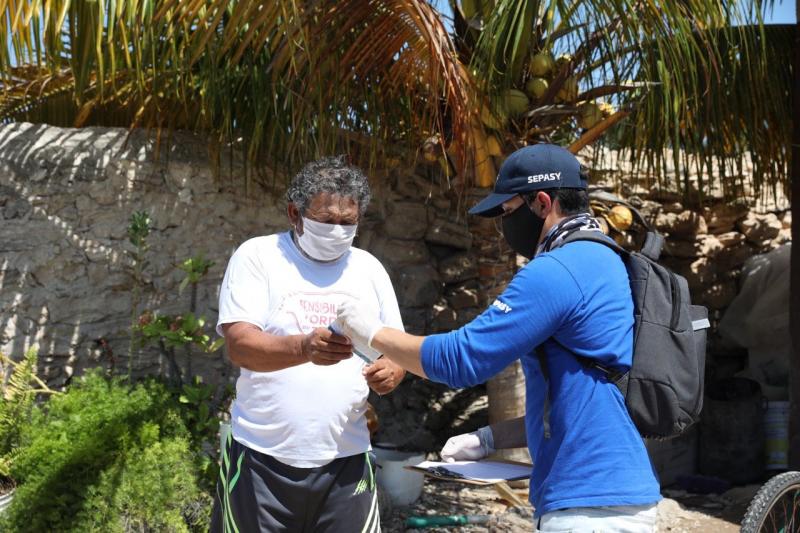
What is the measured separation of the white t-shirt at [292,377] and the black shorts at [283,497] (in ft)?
0.11

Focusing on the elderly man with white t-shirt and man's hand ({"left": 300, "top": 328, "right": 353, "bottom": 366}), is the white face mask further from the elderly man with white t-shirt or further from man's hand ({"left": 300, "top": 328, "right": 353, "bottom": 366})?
man's hand ({"left": 300, "top": 328, "right": 353, "bottom": 366})

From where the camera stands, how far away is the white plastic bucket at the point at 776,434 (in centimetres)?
525

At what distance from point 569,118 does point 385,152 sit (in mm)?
954

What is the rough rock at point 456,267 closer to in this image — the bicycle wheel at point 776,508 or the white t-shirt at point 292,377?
the bicycle wheel at point 776,508

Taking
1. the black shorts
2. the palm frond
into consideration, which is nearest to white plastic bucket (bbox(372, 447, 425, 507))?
the palm frond

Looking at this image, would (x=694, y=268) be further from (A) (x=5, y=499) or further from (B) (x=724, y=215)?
(A) (x=5, y=499)

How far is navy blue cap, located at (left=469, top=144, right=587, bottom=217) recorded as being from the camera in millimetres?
1772

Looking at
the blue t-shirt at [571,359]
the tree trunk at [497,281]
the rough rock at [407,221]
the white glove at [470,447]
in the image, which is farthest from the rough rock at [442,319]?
the blue t-shirt at [571,359]

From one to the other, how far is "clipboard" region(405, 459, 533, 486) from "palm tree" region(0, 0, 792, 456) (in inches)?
69.2

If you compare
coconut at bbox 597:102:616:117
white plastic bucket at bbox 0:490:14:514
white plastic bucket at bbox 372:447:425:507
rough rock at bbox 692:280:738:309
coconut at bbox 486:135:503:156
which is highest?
coconut at bbox 597:102:616:117

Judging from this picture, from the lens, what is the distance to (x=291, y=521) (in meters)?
2.13

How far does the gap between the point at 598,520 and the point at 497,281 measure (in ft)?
8.09

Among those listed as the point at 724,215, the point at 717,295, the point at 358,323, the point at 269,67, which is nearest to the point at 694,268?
the point at 717,295

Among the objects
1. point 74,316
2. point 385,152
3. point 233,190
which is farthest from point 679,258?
point 74,316
